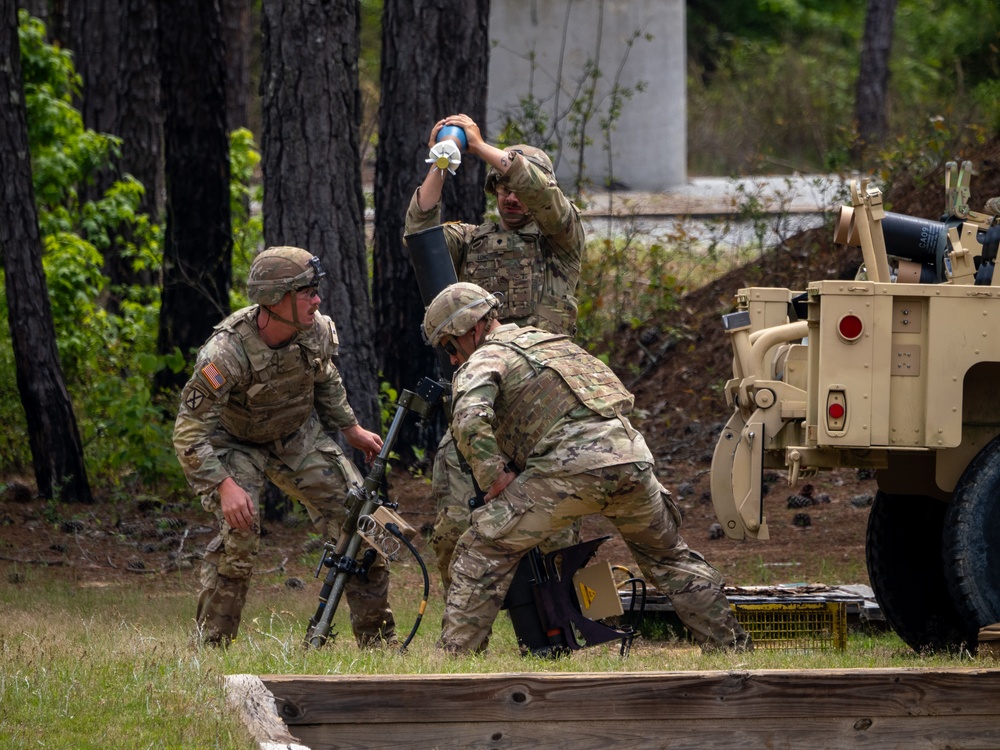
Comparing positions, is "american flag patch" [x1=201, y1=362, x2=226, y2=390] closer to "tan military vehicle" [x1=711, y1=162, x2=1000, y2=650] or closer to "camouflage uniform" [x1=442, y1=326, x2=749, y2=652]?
"camouflage uniform" [x1=442, y1=326, x2=749, y2=652]

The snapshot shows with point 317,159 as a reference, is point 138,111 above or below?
above

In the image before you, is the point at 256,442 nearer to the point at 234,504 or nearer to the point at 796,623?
the point at 234,504

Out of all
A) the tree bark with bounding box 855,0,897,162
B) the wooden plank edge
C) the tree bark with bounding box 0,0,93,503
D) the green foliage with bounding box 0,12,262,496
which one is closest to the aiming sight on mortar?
Answer: the wooden plank edge

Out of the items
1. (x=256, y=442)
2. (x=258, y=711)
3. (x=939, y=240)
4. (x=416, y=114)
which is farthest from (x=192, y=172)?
(x=258, y=711)

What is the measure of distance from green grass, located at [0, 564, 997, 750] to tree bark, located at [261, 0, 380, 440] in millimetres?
2189

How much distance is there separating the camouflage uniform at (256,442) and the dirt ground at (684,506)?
2398 millimetres

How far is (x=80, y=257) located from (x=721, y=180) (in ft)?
39.4

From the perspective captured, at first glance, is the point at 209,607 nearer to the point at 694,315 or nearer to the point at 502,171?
the point at 502,171

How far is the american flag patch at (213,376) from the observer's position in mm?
6492

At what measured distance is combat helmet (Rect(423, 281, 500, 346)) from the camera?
605cm

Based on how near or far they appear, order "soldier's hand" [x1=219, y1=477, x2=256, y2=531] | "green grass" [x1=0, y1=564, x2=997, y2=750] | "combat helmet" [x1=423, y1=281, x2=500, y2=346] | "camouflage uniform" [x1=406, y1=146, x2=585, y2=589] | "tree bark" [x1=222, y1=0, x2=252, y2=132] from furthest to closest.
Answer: "tree bark" [x1=222, y1=0, x2=252, y2=132] < "camouflage uniform" [x1=406, y1=146, x2=585, y2=589] < "soldier's hand" [x1=219, y1=477, x2=256, y2=531] < "combat helmet" [x1=423, y1=281, x2=500, y2=346] < "green grass" [x1=0, y1=564, x2=997, y2=750]

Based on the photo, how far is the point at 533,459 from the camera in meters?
6.00

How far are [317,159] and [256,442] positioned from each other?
350 centimetres

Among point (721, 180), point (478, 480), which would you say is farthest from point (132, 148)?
point (478, 480)
